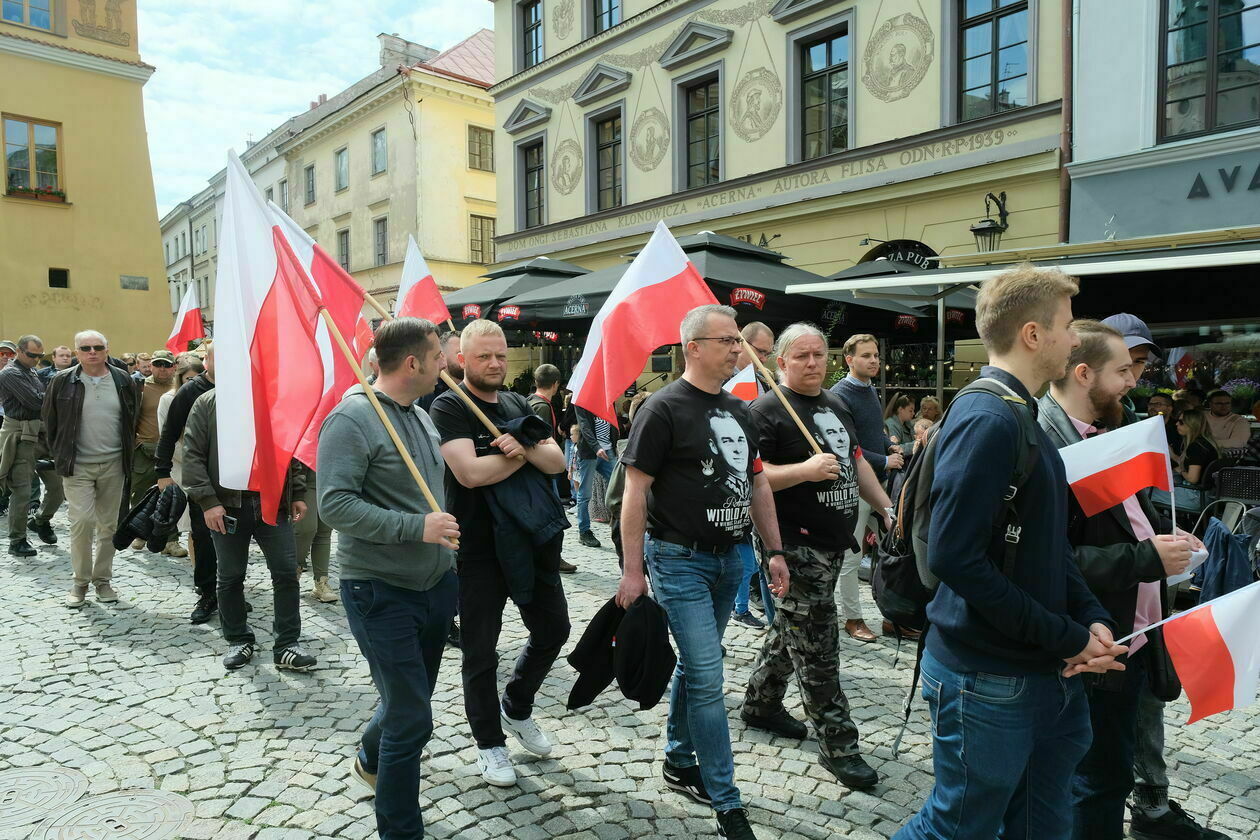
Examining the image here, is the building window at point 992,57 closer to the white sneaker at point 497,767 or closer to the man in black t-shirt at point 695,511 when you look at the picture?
the man in black t-shirt at point 695,511

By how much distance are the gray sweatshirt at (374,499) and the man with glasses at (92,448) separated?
4.69 meters

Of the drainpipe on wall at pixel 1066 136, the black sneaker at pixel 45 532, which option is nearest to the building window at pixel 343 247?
the black sneaker at pixel 45 532

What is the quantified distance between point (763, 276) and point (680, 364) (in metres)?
2.95

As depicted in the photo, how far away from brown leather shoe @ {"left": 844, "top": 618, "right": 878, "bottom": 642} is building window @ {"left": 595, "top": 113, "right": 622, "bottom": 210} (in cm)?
1383

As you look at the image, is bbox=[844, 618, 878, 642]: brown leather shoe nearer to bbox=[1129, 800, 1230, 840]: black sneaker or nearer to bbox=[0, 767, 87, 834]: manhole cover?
bbox=[1129, 800, 1230, 840]: black sneaker

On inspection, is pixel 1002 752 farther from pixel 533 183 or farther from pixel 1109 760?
pixel 533 183

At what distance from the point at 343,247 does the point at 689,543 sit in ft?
105

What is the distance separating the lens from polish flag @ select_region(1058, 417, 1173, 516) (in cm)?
247

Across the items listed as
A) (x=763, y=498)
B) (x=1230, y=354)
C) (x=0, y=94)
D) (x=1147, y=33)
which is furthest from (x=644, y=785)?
(x=0, y=94)

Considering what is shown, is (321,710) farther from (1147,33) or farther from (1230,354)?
(1147,33)

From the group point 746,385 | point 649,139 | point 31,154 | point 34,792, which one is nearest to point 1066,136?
point 746,385

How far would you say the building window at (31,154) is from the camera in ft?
65.4

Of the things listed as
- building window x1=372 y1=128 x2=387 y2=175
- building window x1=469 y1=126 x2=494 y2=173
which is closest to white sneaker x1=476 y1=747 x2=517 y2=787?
building window x1=469 y1=126 x2=494 y2=173

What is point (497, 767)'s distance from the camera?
3.52 m
